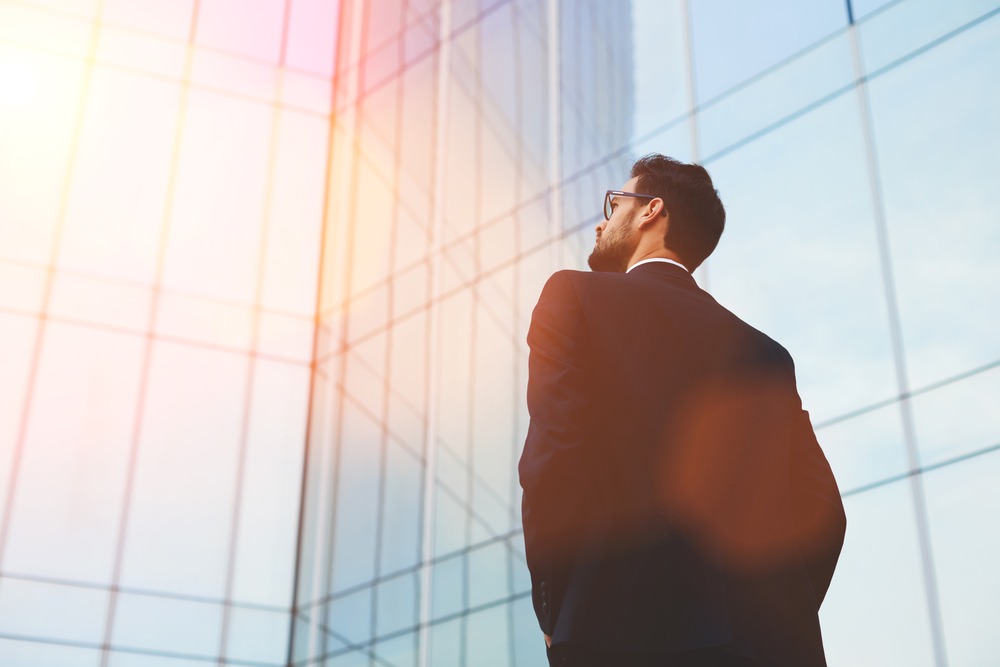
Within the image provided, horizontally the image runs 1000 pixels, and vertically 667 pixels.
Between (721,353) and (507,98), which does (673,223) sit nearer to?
(721,353)

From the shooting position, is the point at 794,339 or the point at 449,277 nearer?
the point at 794,339

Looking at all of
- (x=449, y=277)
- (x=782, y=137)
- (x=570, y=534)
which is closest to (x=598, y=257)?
(x=570, y=534)

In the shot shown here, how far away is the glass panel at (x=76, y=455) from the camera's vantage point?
16125 mm

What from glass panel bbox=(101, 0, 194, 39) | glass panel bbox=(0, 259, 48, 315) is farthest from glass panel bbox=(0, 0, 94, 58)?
glass panel bbox=(0, 259, 48, 315)

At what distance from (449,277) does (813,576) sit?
12.9 m

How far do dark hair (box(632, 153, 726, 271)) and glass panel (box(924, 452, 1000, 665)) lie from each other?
6.30 meters

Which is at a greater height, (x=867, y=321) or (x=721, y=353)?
(x=867, y=321)

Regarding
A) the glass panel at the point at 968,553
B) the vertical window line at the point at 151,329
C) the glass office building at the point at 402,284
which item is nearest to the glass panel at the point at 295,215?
the glass office building at the point at 402,284

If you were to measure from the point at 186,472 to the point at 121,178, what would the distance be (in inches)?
170

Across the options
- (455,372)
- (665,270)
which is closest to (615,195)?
(665,270)

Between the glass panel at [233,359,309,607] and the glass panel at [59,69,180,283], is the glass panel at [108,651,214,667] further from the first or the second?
the glass panel at [59,69,180,283]

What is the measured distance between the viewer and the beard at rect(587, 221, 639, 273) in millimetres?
3346

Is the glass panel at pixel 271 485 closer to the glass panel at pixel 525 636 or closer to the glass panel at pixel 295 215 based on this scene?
the glass panel at pixel 295 215

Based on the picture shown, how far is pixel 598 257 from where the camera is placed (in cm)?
343
